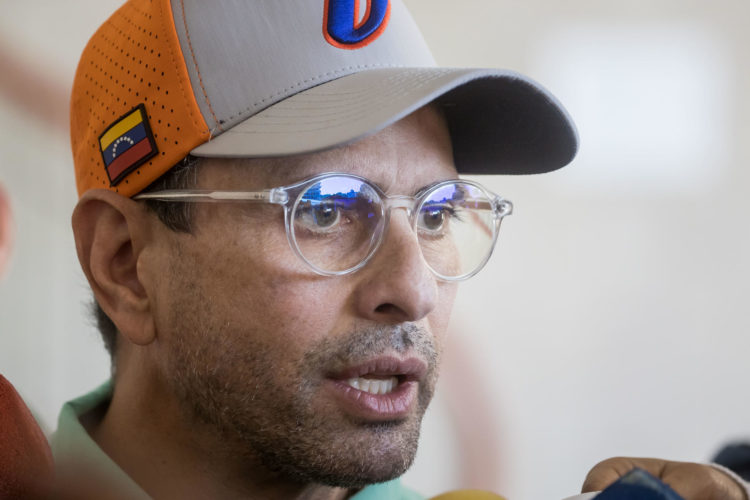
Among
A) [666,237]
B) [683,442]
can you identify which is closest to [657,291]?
[666,237]

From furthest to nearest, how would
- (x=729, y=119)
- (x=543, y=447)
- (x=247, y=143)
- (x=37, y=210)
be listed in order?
(x=729, y=119) < (x=543, y=447) < (x=37, y=210) < (x=247, y=143)

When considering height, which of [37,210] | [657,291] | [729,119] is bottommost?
[657,291]

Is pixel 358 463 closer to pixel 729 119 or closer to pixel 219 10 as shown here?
pixel 219 10

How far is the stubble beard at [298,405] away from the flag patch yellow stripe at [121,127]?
0.80ft

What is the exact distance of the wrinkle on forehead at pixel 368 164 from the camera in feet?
2.95

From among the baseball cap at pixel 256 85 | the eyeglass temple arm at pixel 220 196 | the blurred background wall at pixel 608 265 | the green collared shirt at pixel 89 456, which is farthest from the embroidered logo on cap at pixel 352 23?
the blurred background wall at pixel 608 265

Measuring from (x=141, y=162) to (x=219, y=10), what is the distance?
8.2 inches

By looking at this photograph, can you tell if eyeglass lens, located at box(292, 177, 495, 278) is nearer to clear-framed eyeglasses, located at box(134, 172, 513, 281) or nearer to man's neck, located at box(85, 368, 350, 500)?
clear-framed eyeglasses, located at box(134, 172, 513, 281)

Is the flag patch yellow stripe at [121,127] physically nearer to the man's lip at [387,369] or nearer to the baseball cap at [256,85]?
the baseball cap at [256,85]

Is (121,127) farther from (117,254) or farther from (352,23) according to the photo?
(352,23)

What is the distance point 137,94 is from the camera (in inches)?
37.4

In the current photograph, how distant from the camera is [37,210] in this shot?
5.43ft

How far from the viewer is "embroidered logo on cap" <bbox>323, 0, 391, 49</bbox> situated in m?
0.96

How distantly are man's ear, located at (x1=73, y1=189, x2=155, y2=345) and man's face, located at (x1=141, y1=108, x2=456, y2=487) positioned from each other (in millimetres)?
49
